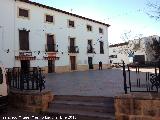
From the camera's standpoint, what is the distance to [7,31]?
24344 mm

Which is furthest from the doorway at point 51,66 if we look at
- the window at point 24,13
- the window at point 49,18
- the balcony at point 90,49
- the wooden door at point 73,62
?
the balcony at point 90,49

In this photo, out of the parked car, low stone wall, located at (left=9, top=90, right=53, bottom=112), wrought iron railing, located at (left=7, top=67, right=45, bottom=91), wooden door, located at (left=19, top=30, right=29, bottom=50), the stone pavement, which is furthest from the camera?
wooden door, located at (left=19, top=30, right=29, bottom=50)

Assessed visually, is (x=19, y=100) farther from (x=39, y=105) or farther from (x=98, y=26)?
(x=98, y=26)

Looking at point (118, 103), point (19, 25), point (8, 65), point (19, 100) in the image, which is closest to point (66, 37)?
point (19, 25)

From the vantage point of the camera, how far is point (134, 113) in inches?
282

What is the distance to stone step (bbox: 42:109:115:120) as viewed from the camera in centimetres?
752

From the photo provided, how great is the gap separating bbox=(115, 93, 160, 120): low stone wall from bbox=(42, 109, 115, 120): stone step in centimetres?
38

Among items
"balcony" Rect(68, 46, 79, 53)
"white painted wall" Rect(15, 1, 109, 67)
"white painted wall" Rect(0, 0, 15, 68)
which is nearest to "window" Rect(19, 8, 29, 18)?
"white painted wall" Rect(15, 1, 109, 67)

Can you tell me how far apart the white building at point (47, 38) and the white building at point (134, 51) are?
16.5 metres

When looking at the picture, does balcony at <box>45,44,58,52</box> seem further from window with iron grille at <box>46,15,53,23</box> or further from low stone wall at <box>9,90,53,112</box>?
low stone wall at <box>9,90,53,112</box>

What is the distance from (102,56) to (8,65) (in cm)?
1831

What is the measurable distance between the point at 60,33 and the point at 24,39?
Answer: 5.87 meters

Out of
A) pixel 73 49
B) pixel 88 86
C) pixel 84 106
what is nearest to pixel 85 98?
pixel 84 106

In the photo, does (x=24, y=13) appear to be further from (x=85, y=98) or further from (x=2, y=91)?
(x=85, y=98)
